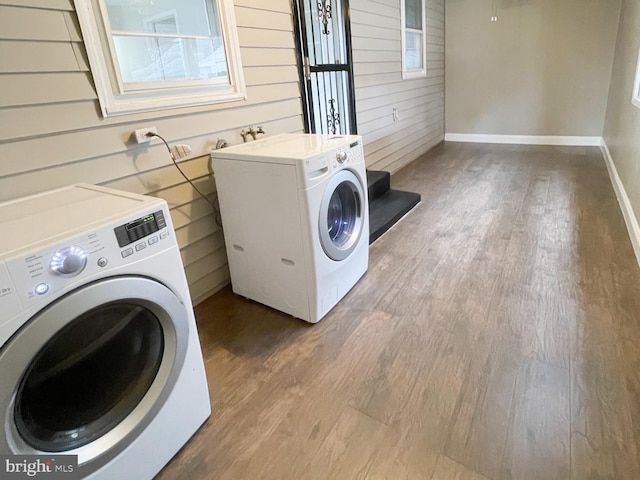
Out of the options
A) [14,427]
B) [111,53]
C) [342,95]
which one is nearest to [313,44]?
[342,95]

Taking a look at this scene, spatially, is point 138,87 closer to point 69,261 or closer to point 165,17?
point 165,17

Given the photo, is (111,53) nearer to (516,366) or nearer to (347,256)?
(347,256)

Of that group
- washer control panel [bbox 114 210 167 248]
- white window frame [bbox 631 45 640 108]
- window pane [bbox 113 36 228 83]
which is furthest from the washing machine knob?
white window frame [bbox 631 45 640 108]

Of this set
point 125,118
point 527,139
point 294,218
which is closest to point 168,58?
point 125,118

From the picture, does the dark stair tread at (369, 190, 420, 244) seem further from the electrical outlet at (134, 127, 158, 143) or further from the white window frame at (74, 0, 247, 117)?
the electrical outlet at (134, 127, 158, 143)

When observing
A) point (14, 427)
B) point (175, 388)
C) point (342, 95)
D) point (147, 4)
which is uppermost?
point (147, 4)

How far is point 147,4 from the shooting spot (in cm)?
182

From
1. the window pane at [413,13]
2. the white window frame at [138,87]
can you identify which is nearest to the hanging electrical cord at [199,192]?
the white window frame at [138,87]

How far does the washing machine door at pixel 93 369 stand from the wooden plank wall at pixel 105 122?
2.52 ft

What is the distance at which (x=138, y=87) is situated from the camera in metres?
1.78

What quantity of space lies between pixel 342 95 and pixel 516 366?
2734mm

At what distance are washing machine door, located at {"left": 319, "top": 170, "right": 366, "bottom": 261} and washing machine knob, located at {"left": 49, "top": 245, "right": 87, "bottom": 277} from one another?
115cm

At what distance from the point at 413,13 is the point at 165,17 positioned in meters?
4.09

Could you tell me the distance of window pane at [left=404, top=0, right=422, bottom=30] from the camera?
4.80 m
